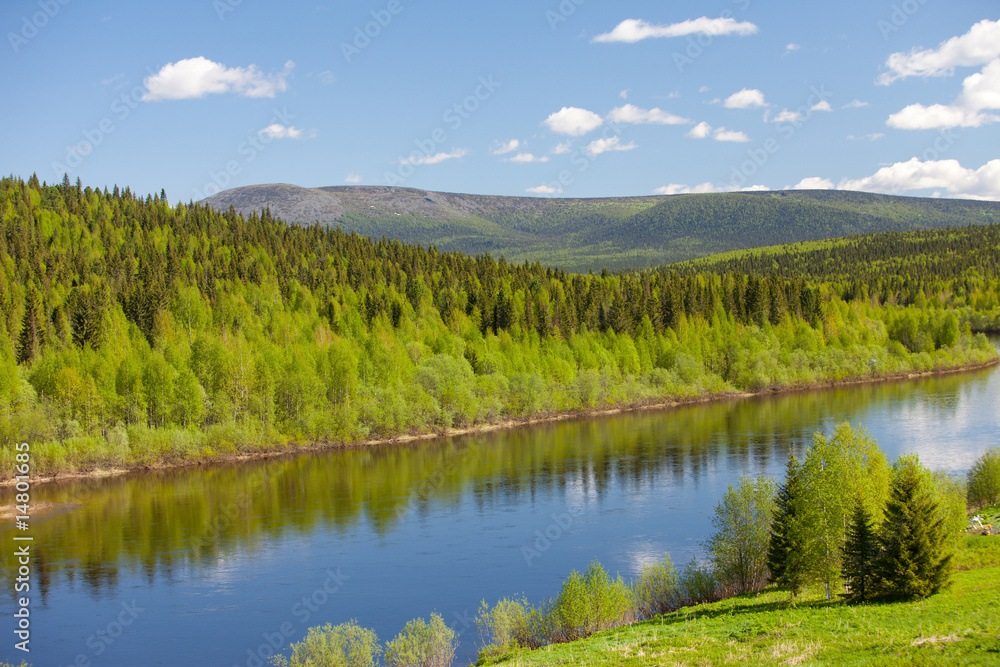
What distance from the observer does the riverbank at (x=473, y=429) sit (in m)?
67.4

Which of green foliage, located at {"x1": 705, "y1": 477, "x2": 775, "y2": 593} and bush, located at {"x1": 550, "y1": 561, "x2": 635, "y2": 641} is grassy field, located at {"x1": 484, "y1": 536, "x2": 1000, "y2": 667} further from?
green foliage, located at {"x1": 705, "y1": 477, "x2": 775, "y2": 593}

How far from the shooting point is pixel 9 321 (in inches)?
3194

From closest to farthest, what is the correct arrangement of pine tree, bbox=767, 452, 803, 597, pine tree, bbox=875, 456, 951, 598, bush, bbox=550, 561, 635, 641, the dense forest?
pine tree, bbox=875, 456, 951, 598, pine tree, bbox=767, 452, 803, 597, bush, bbox=550, 561, 635, 641, the dense forest

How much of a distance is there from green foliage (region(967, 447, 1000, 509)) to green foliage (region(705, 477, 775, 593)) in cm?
1968

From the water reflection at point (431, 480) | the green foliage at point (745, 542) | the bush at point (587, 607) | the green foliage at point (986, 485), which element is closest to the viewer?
the bush at point (587, 607)

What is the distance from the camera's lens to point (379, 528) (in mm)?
48625

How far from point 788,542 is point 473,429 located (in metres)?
58.1

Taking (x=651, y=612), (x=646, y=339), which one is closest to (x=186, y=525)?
(x=651, y=612)

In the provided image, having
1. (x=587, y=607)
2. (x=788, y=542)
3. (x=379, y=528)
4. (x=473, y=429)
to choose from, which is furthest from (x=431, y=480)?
(x=788, y=542)

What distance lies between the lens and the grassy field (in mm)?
19625

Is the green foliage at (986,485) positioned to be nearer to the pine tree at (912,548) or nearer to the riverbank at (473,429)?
the pine tree at (912,548)

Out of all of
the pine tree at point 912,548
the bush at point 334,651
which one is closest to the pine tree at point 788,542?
the pine tree at point 912,548

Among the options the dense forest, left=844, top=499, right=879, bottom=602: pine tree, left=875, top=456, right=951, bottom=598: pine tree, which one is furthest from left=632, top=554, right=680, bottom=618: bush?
the dense forest

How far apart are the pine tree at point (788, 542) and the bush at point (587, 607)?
6055 mm
